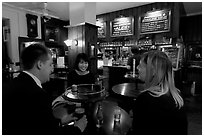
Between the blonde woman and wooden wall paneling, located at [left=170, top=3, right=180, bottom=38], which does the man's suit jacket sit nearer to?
the blonde woman

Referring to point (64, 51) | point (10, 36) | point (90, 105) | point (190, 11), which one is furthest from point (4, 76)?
point (190, 11)

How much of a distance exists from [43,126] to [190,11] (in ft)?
21.2

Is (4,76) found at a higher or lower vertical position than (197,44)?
lower

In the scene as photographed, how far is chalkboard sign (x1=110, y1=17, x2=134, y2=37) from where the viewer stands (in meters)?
5.37

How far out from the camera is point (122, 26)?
18.2 feet

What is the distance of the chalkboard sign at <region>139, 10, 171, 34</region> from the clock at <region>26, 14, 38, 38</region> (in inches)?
174

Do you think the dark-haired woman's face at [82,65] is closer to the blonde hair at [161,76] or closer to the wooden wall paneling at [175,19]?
the blonde hair at [161,76]

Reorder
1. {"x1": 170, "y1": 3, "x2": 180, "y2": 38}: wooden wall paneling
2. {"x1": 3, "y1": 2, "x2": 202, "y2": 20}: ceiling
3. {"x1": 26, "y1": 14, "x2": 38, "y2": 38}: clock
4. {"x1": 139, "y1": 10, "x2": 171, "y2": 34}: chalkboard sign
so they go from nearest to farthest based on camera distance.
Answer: {"x1": 170, "y1": 3, "x2": 180, "y2": 38}: wooden wall paneling
{"x1": 139, "y1": 10, "x2": 171, "y2": 34}: chalkboard sign
{"x1": 3, "y1": 2, "x2": 202, "y2": 20}: ceiling
{"x1": 26, "y1": 14, "x2": 38, "y2": 38}: clock

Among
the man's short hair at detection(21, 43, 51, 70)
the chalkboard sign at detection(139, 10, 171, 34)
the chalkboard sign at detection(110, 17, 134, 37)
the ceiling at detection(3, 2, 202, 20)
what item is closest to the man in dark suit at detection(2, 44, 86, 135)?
the man's short hair at detection(21, 43, 51, 70)

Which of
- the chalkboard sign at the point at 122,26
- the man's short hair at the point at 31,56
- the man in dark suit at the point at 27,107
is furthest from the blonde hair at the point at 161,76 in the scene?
the chalkboard sign at the point at 122,26

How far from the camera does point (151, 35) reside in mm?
4965

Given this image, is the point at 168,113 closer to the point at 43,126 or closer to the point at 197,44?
the point at 43,126

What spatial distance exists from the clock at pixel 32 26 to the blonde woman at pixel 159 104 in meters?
6.01

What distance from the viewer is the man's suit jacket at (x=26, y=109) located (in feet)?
3.28
